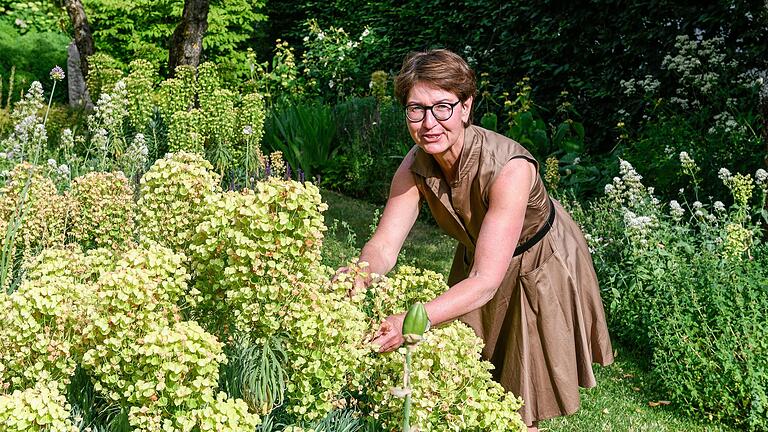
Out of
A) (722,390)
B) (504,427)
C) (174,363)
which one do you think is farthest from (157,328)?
(722,390)

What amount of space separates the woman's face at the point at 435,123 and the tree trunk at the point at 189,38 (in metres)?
5.13

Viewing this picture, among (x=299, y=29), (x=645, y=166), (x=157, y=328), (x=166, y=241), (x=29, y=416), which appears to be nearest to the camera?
(x=29, y=416)

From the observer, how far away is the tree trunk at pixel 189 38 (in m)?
7.46

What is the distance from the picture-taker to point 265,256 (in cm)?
202

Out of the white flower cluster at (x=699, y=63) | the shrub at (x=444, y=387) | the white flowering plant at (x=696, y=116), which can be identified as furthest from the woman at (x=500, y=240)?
the white flower cluster at (x=699, y=63)

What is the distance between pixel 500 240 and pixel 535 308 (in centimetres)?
57

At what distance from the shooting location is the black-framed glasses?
262 cm

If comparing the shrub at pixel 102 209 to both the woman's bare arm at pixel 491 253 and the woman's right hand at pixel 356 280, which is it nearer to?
the woman's right hand at pixel 356 280

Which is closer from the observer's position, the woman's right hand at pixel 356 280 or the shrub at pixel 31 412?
the shrub at pixel 31 412

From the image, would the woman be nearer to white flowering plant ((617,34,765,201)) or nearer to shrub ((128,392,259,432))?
shrub ((128,392,259,432))

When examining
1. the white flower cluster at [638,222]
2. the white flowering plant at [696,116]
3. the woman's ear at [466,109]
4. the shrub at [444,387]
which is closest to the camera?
the shrub at [444,387]

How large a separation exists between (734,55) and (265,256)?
6096 mm

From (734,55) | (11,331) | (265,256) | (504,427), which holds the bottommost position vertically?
(504,427)

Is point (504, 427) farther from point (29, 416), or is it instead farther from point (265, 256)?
point (29, 416)
